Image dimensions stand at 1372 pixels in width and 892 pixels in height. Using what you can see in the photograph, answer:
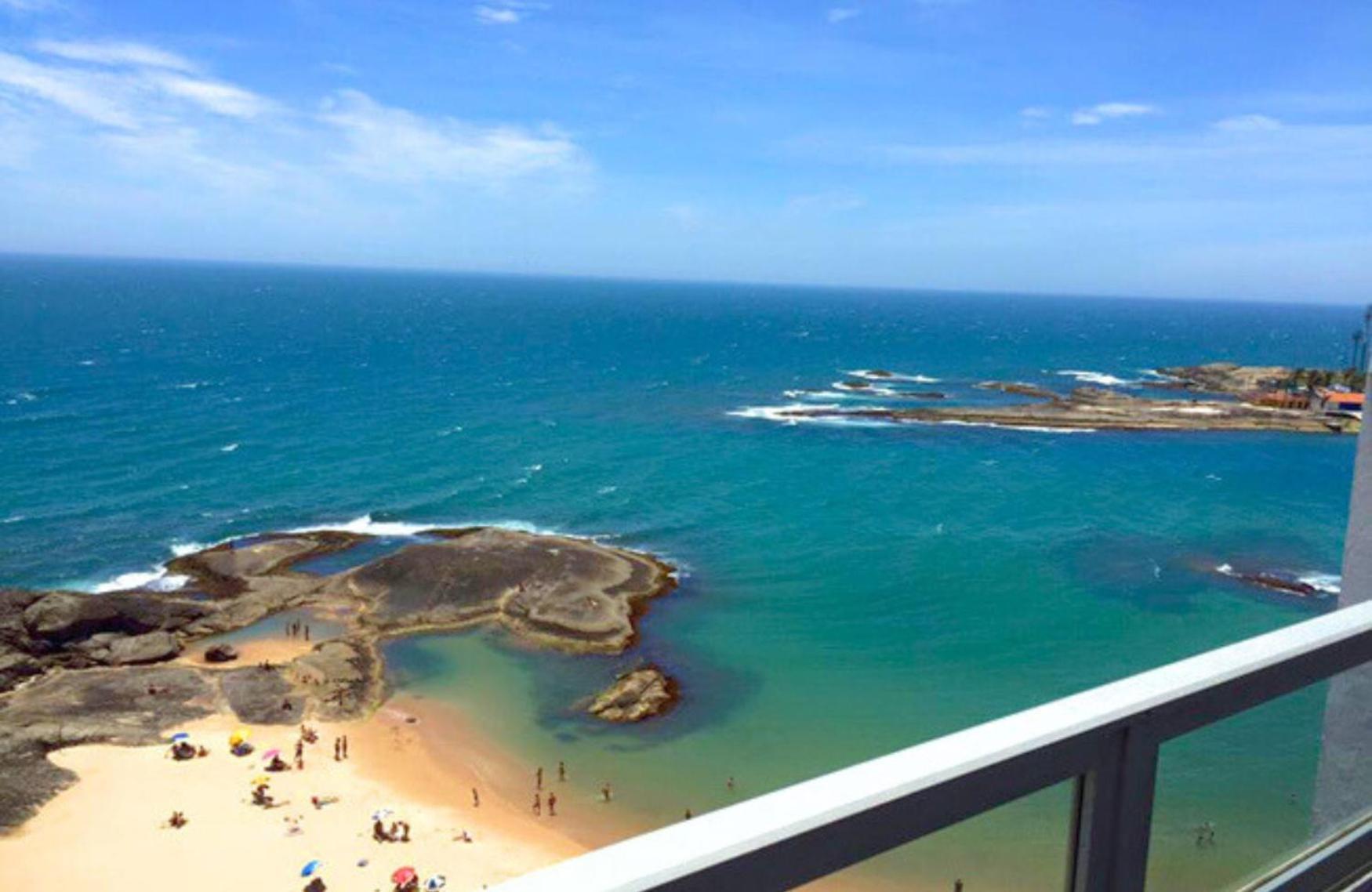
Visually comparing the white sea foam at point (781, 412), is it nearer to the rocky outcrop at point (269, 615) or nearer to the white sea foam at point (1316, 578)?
the rocky outcrop at point (269, 615)

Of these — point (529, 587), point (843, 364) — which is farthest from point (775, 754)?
point (843, 364)

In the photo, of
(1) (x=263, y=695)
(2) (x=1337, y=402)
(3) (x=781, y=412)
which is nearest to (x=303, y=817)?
(1) (x=263, y=695)

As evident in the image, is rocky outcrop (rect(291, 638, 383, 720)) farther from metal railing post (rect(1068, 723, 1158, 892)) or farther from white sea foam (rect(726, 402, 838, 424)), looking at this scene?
white sea foam (rect(726, 402, 838, 424))

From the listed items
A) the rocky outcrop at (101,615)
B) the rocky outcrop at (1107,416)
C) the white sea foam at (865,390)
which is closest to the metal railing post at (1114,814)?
the rocky outcrop at (101,615)

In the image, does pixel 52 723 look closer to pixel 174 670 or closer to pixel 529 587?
pixel 174 670

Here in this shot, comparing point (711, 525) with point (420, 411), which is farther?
Result: point (420, 411)

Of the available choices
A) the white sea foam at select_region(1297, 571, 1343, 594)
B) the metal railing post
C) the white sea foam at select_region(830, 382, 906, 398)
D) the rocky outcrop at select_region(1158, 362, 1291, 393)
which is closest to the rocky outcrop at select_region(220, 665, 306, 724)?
the metal railing post
